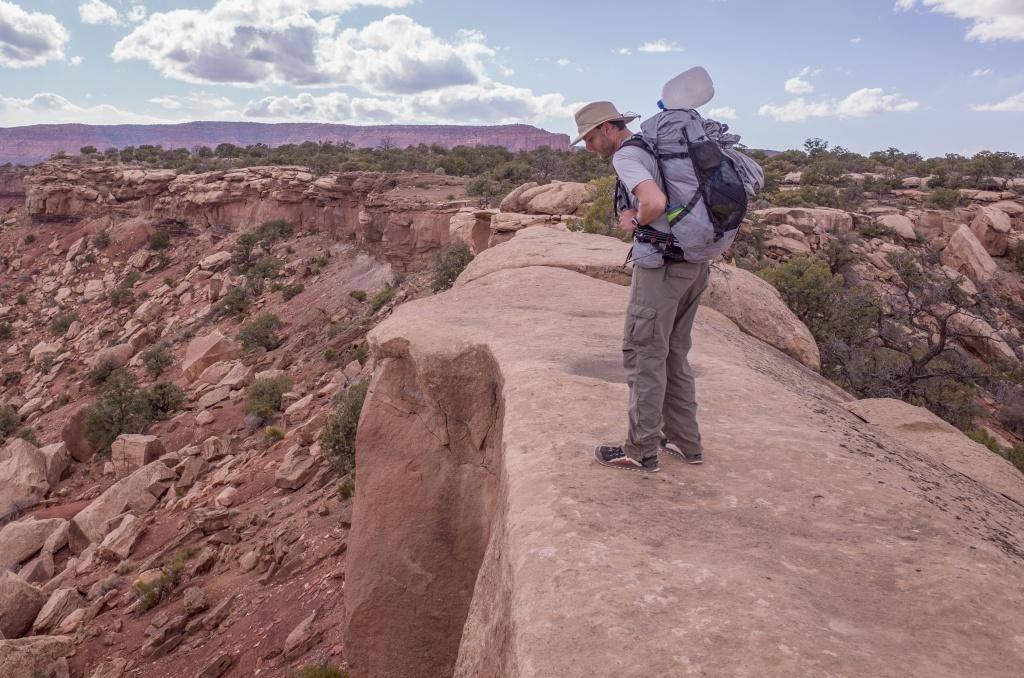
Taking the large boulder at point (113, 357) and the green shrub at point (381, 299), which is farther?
the large boulder at point (113, 357)

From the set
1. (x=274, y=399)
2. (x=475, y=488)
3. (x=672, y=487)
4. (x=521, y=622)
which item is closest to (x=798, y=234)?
(x=274, y=399)

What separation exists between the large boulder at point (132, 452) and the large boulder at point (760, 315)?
11.5m

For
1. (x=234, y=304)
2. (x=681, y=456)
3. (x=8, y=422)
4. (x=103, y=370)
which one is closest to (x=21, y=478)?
(x=8, y=422)

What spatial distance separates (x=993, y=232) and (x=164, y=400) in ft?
81.4

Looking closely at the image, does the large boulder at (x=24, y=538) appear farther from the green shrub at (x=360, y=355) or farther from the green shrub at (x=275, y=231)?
the green shrub at (x=275, y=231)

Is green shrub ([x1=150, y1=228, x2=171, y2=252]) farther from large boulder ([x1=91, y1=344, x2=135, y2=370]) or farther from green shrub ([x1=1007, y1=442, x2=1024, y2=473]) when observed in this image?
green shrub ([x1=1007, y1=442, x2=1024, y2=473])

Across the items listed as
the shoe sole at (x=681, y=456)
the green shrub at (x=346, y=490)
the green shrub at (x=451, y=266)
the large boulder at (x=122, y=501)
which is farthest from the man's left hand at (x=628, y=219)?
the green shrub at (x=451, y=266)

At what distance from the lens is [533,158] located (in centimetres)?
3167

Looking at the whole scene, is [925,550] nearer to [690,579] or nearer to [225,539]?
[690,579]

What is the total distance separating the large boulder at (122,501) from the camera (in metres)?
10.7

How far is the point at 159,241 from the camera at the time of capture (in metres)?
31.8

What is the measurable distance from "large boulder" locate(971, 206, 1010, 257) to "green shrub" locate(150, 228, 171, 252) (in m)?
33.9

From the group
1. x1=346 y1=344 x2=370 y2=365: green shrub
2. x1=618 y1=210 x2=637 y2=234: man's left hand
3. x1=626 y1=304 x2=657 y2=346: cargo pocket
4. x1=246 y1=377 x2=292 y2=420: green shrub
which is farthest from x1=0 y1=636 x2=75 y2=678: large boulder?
x1=346 y1=344 x2=370 y2=365: green shrub

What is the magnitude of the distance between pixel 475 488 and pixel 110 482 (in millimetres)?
11737
